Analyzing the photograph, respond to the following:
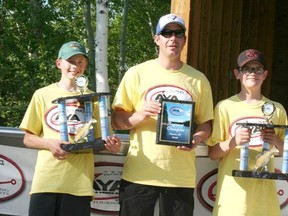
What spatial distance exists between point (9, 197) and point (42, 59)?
882 cm

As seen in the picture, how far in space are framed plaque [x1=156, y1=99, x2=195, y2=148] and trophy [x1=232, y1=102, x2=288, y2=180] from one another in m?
0.35

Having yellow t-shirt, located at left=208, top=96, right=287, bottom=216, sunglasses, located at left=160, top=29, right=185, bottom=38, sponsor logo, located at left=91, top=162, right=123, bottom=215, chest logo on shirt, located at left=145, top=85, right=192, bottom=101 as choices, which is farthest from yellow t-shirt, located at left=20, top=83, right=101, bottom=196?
yellow t-shirt, located at left=208, top=96, right=287, bottom=216

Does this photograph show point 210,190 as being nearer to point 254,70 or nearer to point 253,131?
point 253,131

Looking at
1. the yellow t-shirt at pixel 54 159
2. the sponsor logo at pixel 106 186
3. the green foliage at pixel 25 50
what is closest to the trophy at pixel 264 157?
the yellow t-shirt at pixel 54 159

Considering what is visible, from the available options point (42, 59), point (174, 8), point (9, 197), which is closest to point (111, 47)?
point (42, 59)

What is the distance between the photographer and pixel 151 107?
365 cm

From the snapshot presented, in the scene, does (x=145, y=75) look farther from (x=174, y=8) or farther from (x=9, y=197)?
(x=174, y=8)

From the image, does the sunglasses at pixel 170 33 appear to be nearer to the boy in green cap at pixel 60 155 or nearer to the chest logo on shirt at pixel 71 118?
the boy in green cap at pixel 60 155

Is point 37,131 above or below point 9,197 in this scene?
above

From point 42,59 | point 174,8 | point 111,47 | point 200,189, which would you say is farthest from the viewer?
point 111,47

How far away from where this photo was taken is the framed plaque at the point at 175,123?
369cm

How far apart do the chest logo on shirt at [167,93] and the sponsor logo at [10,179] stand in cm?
143

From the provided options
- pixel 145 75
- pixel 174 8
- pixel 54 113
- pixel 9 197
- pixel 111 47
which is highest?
pixel 111 47

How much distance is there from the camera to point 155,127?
151 inches
